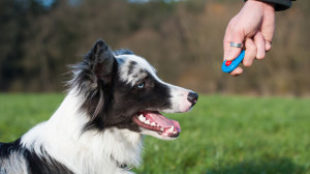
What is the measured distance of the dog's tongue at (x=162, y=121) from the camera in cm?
320

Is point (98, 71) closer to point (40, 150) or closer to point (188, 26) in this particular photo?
point (40, 150)

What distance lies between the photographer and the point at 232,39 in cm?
262

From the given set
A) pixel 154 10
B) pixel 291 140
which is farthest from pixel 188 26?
pixel 291 140

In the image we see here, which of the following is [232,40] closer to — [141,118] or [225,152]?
[141,118]

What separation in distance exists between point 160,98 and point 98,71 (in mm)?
650

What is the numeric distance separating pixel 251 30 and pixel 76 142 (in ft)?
5.75

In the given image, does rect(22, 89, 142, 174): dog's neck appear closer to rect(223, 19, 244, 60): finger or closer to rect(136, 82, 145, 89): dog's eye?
rect(136, 82, 145, 89): dog's eye

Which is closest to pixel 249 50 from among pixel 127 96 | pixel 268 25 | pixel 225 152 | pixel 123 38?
pixel 268 25

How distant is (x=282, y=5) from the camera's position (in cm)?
263

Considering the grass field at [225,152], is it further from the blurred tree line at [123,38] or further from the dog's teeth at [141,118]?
the blurred tree line at [123,38]

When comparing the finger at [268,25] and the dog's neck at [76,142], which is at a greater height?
the finger at [268,25]

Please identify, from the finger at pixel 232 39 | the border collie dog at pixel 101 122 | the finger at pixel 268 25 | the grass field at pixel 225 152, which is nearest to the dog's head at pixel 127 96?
the border collie dog at pixel 101 122

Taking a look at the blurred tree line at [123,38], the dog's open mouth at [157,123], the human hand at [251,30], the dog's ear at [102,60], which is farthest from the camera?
the blurred tree line at [123,38]

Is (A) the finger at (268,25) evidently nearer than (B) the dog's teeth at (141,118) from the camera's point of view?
Yes
